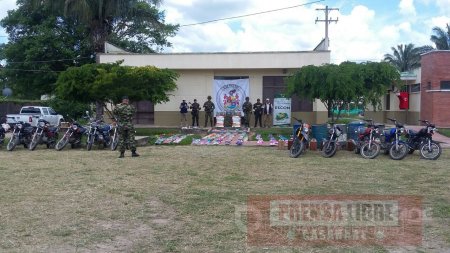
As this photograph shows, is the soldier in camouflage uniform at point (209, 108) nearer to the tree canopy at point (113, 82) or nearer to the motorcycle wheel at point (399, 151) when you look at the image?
the tree canopy at point (113, 82)

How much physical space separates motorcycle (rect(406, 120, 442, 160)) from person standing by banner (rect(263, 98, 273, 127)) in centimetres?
1194

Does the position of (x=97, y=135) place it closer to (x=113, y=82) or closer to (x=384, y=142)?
(x=113, y=82)

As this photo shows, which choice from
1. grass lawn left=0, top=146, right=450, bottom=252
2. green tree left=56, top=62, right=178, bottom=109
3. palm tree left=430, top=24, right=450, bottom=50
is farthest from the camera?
Answer: palm tree left=430, top=24, right=450, bottom=50

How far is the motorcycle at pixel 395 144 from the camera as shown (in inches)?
526

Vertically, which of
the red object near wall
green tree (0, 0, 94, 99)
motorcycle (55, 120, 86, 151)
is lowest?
motorcycle (55, 120, 86, 151)

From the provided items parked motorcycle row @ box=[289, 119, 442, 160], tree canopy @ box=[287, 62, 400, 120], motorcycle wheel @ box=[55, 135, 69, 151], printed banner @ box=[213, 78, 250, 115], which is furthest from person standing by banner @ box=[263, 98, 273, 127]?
motorcycle wheel @ box=[55, 135, 69, 151]

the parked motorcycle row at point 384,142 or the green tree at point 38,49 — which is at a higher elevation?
the green tree at point 38,49

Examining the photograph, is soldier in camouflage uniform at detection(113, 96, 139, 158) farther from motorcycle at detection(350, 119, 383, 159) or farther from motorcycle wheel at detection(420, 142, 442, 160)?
motorcycle wheel at detection(420, 142, 442, 160)

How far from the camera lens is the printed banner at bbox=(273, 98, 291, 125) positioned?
85.7 feet

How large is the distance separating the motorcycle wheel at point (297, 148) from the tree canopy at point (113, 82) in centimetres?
869

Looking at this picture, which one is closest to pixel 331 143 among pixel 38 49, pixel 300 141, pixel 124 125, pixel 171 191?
pixel 300 141

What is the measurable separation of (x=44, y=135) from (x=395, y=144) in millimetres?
11333

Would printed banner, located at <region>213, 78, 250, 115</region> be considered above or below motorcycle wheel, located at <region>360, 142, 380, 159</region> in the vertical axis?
above

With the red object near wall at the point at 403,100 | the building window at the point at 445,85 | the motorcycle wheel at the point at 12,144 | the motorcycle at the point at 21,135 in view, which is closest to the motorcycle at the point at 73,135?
the motorcycle at the point at 21,135
